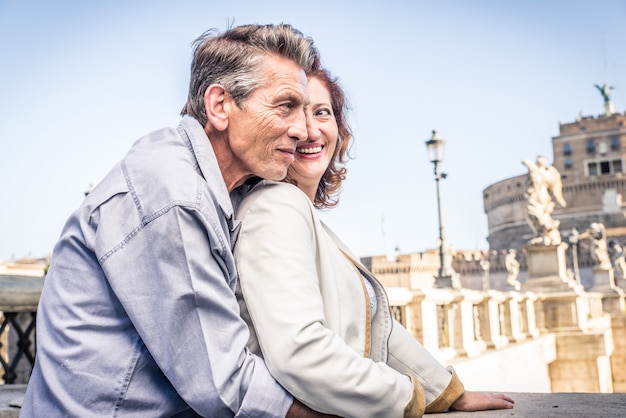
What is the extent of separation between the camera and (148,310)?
4.75 ft

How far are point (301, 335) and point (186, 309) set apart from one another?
0.91 feet

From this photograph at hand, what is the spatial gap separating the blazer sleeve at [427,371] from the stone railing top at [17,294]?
2.91 m

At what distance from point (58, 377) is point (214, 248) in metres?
0.48

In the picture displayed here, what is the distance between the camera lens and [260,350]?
169 cm

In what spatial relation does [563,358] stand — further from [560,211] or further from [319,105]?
[560,211]

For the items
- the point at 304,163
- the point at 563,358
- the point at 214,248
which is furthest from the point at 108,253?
the point at 563,358

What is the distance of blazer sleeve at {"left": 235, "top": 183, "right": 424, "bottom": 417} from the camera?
154 centimetres

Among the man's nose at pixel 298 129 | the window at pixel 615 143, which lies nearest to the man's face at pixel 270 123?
the man's nose at pixel 298 129

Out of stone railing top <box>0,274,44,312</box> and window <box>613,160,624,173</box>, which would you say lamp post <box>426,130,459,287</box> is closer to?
stone railing top <box>0,274,44,312</box>

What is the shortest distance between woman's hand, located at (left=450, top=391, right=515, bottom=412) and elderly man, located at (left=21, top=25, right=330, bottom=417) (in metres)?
0.86

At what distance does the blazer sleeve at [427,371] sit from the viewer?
2.20m

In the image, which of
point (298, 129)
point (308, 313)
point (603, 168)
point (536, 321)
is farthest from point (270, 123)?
point (603, 168)

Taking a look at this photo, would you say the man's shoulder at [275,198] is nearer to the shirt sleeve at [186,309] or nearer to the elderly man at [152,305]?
the elderly man at [152,305]

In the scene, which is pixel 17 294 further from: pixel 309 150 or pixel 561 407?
pixel 561 407
